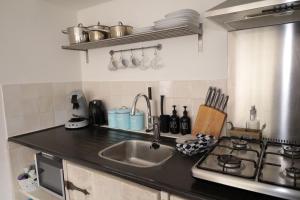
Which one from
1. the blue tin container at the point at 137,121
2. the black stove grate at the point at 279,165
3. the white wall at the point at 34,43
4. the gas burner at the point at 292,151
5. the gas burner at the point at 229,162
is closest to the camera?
the black stove grate at the point at 279,165

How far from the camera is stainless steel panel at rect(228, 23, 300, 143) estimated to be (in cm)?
116

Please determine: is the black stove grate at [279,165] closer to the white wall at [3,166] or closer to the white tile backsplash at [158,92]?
the white tile backsplash at [158,92]

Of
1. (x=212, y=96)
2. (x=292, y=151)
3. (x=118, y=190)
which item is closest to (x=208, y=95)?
(x=212, y=96)

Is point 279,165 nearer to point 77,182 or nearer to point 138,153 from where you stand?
point 138,153

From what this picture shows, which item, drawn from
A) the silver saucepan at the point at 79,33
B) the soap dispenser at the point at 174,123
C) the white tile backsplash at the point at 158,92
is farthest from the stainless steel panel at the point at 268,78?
the silver saucepan at the point at 79,33

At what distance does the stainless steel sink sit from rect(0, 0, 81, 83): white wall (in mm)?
939

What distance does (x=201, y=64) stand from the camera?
1440 mm

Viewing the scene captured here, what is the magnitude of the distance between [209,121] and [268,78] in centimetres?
43

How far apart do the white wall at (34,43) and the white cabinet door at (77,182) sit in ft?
2.89

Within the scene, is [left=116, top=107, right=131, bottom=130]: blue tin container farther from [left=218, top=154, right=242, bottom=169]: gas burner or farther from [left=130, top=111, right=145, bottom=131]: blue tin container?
[left=218, top=154, right=242, bottom=169]: gas burner

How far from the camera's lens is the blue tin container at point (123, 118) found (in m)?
1.75

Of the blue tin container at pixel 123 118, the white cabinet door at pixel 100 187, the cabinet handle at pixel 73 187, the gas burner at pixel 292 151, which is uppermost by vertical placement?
the blue tin container at pixel 123 118

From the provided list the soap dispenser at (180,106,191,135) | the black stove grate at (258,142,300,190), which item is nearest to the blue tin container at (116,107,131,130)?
the soap dispenser at (180,106,191,135)

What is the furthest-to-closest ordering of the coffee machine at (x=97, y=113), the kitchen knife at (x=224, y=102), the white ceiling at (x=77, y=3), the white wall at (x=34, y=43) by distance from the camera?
1. the coffee machine at (x=97, y=113)
2. the white ceiling at (x=77, y=3)
3. the white wall at (x=34, y=43)
4. the kitchen knife at (x=224, y=102)
